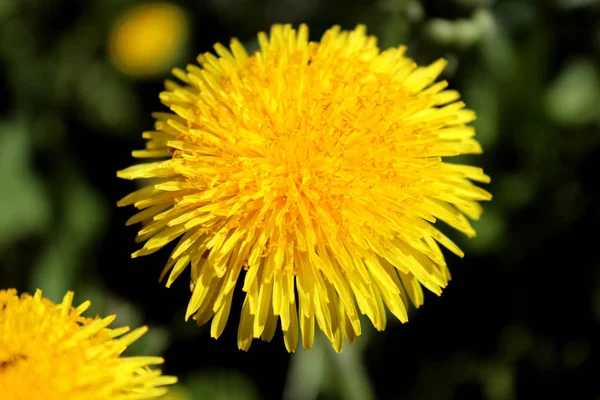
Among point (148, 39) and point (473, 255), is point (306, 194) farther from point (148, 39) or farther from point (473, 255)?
point (148, 39)

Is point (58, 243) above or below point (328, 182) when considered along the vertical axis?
above

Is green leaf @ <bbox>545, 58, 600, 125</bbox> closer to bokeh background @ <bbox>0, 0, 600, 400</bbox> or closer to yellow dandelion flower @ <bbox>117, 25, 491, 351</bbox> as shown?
bokeh background @ <bbox>0, 0, 600, 400</bbox>

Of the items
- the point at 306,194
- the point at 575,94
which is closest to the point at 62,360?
the point at 306,194

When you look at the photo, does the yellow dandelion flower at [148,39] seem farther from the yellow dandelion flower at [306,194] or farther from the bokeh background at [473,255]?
the yellow dandelion flower at [306,194]

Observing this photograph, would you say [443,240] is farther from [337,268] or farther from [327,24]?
[327,24]

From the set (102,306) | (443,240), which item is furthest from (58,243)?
(443,240)
